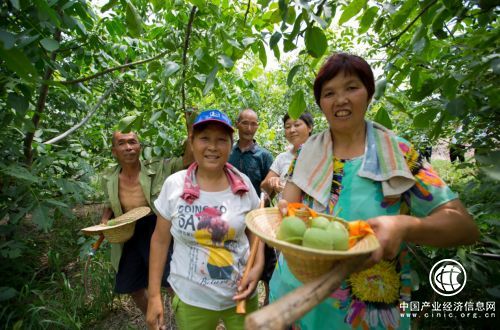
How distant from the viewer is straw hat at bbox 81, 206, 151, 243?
7.62 ft

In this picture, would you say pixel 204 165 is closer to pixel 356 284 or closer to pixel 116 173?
pixel 356 284

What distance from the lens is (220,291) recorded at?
1613 millimetres

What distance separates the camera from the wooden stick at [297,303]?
0.65 metres

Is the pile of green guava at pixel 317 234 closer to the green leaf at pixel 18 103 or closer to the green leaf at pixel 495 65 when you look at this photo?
the green leaf at pixel 495 65

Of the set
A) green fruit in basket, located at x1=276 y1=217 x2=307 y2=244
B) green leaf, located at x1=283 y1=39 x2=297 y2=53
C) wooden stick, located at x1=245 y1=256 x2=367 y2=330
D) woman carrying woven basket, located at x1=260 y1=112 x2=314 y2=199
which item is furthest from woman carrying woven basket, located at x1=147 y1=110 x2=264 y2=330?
woman carrying woven basket, located at x1=260 y1=112 x2=314 y2=199

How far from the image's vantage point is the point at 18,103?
1.53 meters

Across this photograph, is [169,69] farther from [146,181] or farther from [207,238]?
[146,181]

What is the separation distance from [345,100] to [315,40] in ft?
1.49

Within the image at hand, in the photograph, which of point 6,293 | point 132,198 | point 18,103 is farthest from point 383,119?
point 6,293

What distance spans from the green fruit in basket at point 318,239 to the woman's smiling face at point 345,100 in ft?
1.58

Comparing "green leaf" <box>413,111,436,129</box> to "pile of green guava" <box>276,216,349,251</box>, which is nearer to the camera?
"pile of green guava" <box>276,216,349,251</box>

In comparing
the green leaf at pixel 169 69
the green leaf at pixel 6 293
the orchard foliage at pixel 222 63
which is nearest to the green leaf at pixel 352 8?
the orchard foliage at pixel 222 63

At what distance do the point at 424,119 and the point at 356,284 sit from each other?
899 millimetres

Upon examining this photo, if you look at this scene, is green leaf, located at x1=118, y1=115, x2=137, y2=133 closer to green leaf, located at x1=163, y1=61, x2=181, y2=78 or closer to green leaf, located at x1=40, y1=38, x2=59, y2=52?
green leaf, located at x1=163, y1=61, x2=181, y2=78
